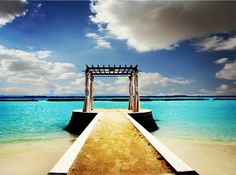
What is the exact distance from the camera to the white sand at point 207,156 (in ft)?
26.7

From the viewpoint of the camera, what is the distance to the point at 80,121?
15359mm

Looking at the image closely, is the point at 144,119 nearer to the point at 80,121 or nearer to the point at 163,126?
the point at 80,121

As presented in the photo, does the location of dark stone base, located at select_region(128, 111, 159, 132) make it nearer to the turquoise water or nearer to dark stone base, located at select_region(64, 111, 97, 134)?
the turquoise water

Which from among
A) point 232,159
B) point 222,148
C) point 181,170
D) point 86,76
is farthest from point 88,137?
point 86,76

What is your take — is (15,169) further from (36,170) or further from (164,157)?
(164,157)

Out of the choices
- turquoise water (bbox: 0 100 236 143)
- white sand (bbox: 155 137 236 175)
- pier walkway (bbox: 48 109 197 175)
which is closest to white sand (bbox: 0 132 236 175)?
white sand (bbox: 155 137 236 175)

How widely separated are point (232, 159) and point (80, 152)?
24.1 feet

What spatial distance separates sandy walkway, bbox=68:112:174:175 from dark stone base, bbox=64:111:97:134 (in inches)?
303

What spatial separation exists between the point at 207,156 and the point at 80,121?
8.86 m

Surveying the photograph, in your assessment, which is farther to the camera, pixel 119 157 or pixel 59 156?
pixel 59 156

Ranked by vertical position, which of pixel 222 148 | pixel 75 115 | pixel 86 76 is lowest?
pixel 222 148

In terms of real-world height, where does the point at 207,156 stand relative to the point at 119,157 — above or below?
below

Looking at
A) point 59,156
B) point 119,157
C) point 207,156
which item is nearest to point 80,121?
point 59,156

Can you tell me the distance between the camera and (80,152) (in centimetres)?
566
